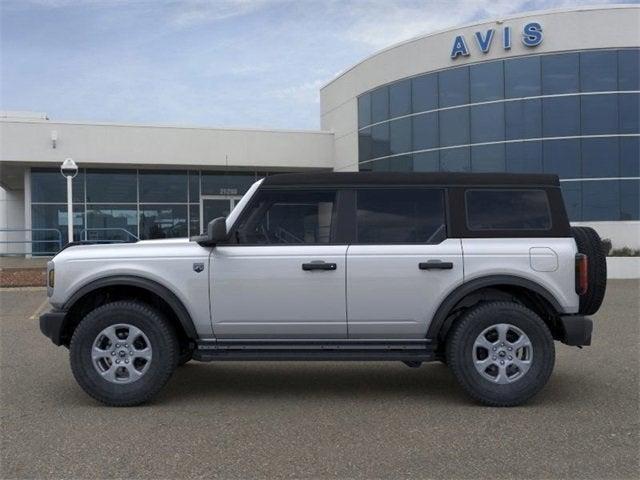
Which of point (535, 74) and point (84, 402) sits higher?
point (535, 74)

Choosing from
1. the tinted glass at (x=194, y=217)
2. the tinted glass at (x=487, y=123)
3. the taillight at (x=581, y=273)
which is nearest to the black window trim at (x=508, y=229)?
the taillight at (x=581, y=273)

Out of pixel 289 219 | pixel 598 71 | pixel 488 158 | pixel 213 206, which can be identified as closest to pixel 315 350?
pixel 289 219

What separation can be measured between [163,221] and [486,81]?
13051 millimetres

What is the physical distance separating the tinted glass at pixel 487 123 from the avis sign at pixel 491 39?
1.88m

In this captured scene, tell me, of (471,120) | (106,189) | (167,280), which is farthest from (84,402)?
(106,189)

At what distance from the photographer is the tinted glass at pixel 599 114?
20234 millimetres

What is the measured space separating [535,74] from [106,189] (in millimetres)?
16052

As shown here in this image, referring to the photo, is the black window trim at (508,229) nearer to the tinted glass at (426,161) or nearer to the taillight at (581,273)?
the taillight at (581,273)

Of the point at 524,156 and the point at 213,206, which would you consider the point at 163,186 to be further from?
the point at 524,156

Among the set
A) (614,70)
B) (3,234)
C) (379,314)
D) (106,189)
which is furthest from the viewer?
(3,234)

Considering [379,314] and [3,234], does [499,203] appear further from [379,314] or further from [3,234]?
[3,234]

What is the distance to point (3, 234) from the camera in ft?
92.8

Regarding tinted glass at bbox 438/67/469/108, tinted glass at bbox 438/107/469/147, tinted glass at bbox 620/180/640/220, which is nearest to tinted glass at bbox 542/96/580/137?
tinted glass at bbox 620/180/640/220

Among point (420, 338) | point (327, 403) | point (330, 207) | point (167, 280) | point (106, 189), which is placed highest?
point (106, 189)
